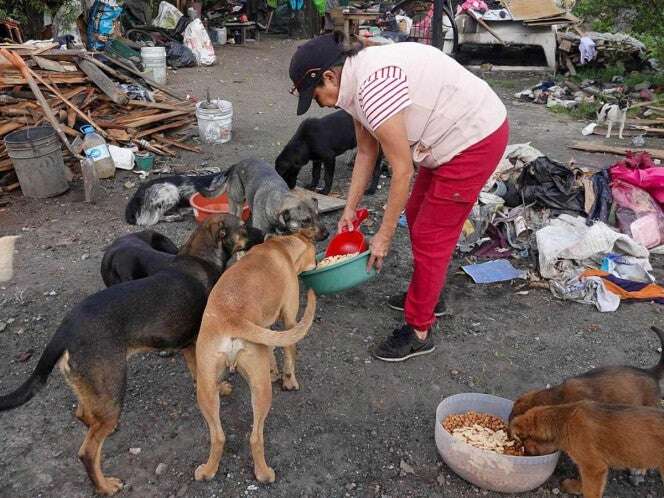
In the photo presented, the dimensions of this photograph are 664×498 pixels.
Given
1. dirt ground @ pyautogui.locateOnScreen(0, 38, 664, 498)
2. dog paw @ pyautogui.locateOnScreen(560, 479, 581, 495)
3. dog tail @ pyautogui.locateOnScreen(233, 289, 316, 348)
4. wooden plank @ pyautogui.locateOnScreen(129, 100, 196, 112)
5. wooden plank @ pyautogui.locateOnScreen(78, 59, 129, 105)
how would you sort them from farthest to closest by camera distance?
wooden plank @ pyautogui.locateOnScreen(129, 100, 196, 112) < wooden plank @ pyautogui.locateOnScreen(78, 59, 129, 105) < dirt ground @ pyautogui.locateOnScreen(0, 38, 664, 498) < dog paw @ pyautogui.locateOnScreen(560, 479, 581, 495) < dog tail @ pyautogui.locateOnScreen(233, 289, 316, 348)

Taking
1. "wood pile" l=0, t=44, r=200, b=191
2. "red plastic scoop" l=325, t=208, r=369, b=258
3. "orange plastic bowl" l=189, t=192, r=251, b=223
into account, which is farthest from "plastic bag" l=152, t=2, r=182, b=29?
"red plastic scoop" l=325, t=208, r=369, b=258

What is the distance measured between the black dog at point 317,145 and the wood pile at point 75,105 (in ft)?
7.26

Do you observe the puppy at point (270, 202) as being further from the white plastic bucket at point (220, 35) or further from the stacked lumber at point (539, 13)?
the white plastic bucket at point (220, 35)

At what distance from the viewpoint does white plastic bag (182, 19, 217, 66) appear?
14.6 meters

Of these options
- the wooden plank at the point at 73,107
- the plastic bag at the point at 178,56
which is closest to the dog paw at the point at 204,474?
the wooden plank at the point at 73,107

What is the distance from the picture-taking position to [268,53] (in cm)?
1702

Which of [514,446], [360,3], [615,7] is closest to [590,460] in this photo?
[514,446]

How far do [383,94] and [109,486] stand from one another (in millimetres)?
2724

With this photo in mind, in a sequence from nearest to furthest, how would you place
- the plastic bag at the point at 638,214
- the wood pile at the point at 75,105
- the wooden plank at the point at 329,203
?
1. the plastic bag at the point at 638,214
2. the wooden plank at the point at 329,203
3. the wood pile at the point at 75,105

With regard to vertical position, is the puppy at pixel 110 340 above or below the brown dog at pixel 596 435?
above

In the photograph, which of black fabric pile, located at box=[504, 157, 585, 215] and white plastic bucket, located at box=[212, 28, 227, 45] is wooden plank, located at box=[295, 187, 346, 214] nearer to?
black fabric pile, located at box=[504, 157, 585, 215]

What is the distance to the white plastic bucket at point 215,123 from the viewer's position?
8.76 metres

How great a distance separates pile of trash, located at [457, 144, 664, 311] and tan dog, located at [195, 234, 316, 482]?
9.23 ft

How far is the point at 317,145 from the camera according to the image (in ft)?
23.7
